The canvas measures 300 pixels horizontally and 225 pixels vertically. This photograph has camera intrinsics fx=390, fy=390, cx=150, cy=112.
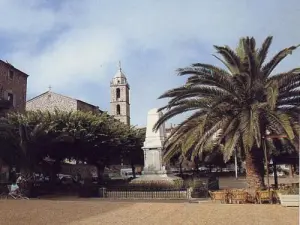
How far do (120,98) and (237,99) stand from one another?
68842 millimetres

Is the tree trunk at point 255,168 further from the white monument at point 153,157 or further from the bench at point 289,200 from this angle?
the white monument at point 153,157

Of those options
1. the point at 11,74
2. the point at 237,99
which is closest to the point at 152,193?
the point at 237,99

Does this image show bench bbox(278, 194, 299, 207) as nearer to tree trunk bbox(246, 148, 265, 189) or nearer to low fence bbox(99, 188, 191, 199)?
tree trunk bbox(246, 148, 265, 189)

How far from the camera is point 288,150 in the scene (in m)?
19.9

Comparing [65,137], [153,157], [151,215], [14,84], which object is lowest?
[151,215]

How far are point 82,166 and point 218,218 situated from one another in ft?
156

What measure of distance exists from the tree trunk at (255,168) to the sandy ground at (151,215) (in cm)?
226

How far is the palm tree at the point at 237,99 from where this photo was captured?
52.1 feet

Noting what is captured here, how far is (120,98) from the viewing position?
8462 centimetres

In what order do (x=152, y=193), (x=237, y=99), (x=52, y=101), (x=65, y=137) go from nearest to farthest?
1. (x=237, y=99)
2. (x=152, y=193)
3. (x=65, y=137)
4. (x=52, y=101)

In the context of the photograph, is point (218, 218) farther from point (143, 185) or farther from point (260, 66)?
point (143, 185)

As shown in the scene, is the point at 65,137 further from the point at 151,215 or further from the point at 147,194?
the point at 151,215

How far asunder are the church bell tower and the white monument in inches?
2236

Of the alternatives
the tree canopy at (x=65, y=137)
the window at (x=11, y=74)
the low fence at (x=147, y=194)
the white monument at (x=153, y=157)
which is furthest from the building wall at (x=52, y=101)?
the low fence at (x=147, y=194)
